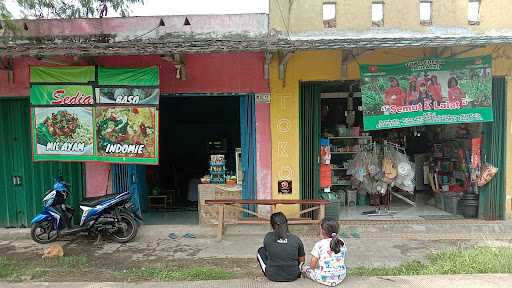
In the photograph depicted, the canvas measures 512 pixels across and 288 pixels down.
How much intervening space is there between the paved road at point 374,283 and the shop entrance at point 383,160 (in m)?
3.21

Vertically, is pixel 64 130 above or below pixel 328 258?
above

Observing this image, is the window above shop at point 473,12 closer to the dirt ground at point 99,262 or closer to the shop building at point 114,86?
the shop building at point 114,86

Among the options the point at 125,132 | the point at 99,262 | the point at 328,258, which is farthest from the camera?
the point at 125,132

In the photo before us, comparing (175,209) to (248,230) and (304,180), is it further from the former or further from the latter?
(304,180)

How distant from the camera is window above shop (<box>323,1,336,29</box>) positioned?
→ 25.7ft

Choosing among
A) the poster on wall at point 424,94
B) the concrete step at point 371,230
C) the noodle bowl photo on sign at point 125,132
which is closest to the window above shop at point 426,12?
the poster on wall at point 424,94

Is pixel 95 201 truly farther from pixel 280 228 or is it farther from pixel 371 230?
pixel 371 230

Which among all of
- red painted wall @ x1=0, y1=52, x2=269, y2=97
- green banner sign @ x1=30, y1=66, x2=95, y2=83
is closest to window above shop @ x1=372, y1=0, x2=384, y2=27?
red painted wall @ x1=0, y1=52, x2=269, y2=97

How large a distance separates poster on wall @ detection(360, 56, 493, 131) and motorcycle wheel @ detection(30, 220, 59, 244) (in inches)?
224

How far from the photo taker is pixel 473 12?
7.84m

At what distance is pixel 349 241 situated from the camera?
7246 mm

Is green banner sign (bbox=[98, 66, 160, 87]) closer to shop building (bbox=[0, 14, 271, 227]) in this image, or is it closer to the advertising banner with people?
the advertising banner with people

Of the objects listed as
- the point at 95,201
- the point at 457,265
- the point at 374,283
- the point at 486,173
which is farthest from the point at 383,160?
the point at 95,201

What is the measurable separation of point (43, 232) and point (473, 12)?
8585 millimetres
